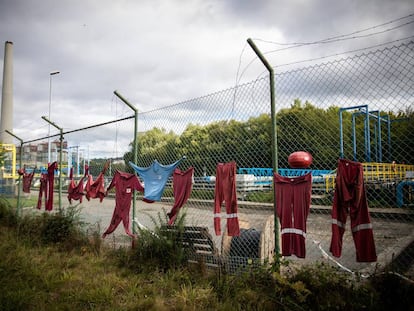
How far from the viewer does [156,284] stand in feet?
12.5

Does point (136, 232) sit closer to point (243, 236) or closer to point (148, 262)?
point (148, 262)

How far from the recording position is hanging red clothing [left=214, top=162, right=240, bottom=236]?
3.69 metres

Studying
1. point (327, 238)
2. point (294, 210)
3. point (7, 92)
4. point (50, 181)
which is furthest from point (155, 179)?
point (7, 92)

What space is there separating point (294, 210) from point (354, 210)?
0.59 m

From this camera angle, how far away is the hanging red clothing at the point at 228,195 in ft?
12.1

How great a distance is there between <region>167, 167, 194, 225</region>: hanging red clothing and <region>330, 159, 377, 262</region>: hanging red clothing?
2.03 metres

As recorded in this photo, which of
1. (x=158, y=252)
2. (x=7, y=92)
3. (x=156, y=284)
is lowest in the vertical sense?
(x=156, y=284)

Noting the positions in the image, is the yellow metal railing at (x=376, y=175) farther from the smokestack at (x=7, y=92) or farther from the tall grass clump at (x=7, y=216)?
the smokestack at (x=7, y=92)

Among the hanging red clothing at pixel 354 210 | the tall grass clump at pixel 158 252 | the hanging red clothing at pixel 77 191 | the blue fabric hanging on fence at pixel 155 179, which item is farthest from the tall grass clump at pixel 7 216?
the hanging red clothing at pixel 354 210

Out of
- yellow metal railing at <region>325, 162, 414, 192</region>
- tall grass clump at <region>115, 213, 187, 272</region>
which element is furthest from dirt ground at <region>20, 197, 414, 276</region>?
yellow metal railing at <region>325, 162, 414, 192</region>

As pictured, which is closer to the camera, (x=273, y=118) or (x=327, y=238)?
(x=273, y=118)

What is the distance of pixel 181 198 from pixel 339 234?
220 centimetres

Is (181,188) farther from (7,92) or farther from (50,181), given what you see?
(7,92)

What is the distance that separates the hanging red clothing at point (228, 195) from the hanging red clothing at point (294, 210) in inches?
24.5
